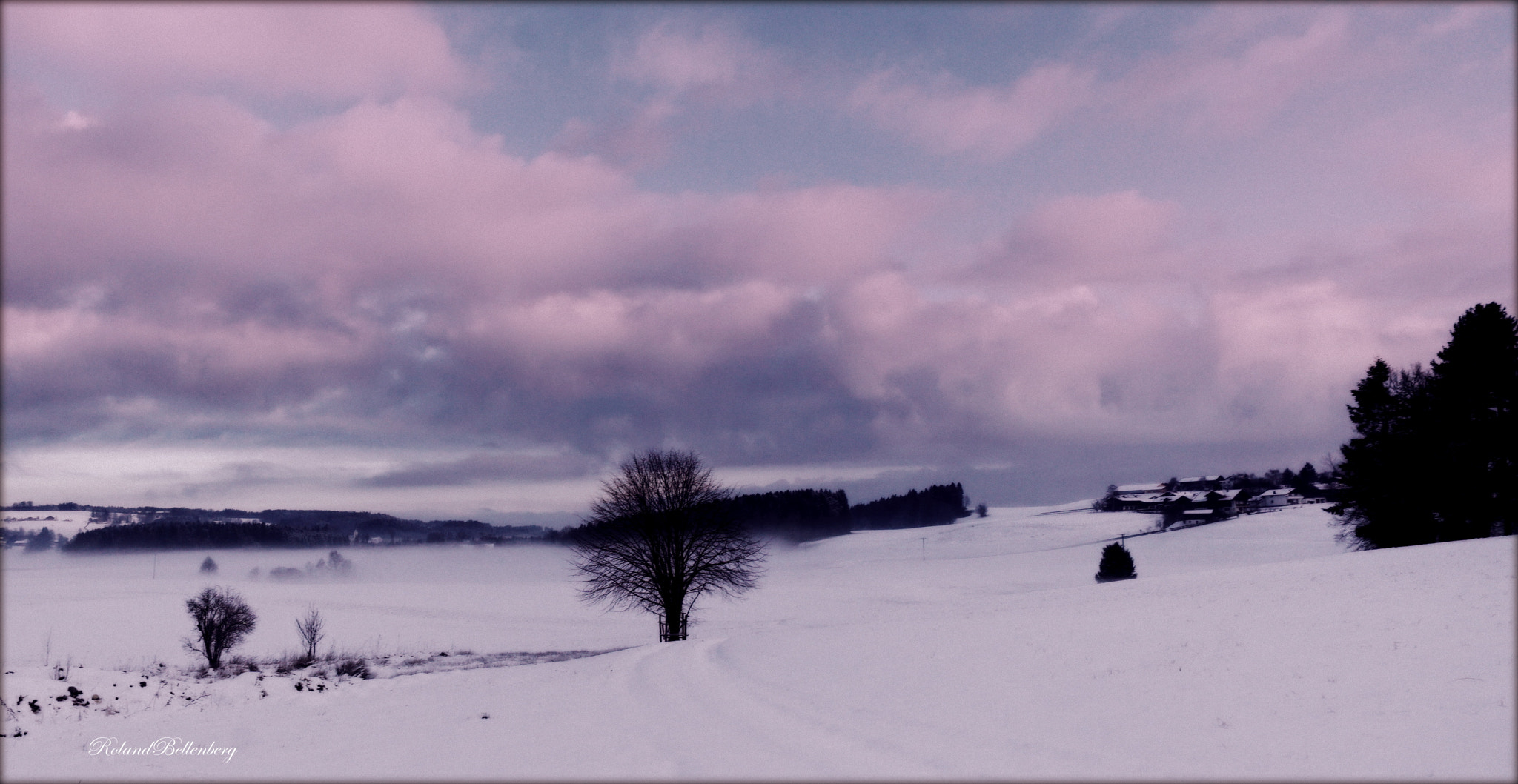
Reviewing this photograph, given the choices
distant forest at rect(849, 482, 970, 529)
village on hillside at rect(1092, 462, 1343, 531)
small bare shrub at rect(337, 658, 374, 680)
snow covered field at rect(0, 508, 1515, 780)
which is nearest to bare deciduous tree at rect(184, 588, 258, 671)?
snow covered field at rect(0, 508, 1515, 780)

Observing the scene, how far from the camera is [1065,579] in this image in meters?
82.0

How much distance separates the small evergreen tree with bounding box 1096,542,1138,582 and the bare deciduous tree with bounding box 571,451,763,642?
3113 cm

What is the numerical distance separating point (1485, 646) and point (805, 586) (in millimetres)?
74450

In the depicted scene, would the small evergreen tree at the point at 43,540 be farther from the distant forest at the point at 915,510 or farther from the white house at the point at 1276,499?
the white house at the point at 1276,499

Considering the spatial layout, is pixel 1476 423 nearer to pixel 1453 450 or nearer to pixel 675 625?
pixel 1453 450

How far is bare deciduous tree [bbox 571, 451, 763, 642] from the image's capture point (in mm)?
42125

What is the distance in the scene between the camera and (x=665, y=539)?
42.6m

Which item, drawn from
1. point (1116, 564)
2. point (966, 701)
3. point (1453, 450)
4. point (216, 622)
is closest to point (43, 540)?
point (216, 622)

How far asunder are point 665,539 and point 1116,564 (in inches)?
1436

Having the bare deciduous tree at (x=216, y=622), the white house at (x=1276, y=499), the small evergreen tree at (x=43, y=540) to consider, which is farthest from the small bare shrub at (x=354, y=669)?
the small evergreen tree at (x=43, y=540)

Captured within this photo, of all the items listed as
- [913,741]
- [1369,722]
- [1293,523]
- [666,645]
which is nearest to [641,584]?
[666,645]

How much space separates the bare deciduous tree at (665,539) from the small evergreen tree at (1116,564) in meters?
31.1

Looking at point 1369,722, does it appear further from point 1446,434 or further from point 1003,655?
point 1446,434

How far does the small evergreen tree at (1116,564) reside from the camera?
59.4 meters
